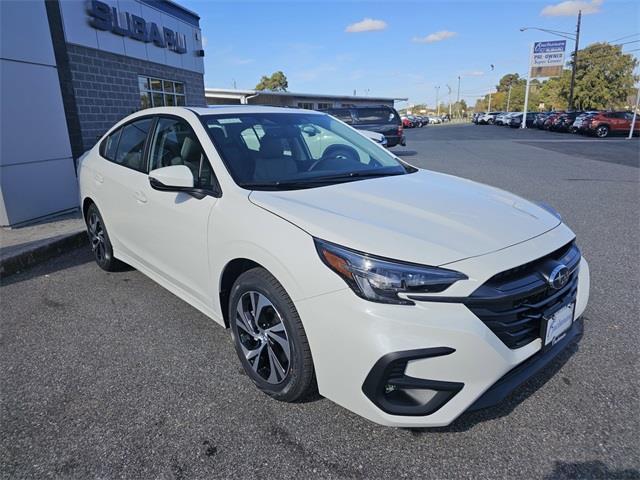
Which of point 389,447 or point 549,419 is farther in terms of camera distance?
point 549,419

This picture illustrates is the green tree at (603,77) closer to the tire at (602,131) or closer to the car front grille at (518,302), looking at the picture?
the tire at (602,131)

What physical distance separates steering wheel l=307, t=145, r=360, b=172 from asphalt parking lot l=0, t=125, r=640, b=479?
1.44 m

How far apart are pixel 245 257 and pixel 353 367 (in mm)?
853

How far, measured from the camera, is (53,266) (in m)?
4.95

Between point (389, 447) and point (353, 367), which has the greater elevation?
point (353, 367)

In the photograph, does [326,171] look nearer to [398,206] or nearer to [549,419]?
[398,206]

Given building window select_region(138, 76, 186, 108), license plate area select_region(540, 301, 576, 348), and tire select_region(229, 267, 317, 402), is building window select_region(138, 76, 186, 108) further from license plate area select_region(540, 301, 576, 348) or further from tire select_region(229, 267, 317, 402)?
license plate area select_region(540, 301, 576, 348)

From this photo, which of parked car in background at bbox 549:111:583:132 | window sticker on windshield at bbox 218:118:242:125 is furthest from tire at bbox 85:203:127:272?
parked car in background at bbox 549:111:583:132

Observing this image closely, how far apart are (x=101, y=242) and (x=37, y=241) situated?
147cm

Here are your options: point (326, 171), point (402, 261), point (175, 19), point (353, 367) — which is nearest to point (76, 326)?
point (326, 171)

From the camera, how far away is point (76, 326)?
11.4 ft

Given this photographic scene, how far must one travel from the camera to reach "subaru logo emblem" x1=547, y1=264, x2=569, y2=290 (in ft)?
6.90

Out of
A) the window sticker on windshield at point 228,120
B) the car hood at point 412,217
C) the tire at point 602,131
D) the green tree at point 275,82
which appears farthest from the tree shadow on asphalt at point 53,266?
the green tree at point 275,82

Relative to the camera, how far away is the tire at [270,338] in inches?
86.5
